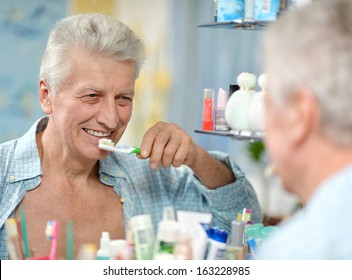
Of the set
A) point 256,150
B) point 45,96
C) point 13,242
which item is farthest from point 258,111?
point 256,150

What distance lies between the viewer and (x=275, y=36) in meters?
0.99

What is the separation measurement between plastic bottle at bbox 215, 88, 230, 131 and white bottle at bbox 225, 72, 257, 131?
0.03 metres

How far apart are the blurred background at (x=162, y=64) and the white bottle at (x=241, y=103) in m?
2.46

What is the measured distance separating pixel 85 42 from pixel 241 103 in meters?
0.55

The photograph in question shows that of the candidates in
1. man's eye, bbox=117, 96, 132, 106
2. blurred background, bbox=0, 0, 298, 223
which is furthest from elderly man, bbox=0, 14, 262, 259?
blurred background, bbox=0, 0, 298, 223

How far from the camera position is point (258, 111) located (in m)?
1.55

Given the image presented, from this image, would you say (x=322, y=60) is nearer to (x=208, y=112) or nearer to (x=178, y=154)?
(x=208, y=112)

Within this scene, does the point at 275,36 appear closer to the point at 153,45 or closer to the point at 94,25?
the point at 94,25

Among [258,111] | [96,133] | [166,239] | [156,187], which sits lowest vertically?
[156,187]

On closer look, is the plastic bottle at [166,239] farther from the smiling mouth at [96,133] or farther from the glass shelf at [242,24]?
the smiling mouth at [96,133]

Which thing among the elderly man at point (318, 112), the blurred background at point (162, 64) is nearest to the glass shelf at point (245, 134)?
the elderly man at point (318, 112)

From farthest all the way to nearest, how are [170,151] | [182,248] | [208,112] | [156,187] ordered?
[156,187], [170,151], [208,112], [182,248]

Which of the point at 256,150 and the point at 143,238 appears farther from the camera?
the point at 256,150

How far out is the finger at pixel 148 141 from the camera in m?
1.95
